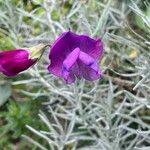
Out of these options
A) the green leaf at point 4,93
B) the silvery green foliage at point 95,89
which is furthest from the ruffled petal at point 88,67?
the green leaf at point 4,93

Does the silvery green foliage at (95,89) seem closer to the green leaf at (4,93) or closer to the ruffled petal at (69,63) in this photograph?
the green leaf at (4,93)

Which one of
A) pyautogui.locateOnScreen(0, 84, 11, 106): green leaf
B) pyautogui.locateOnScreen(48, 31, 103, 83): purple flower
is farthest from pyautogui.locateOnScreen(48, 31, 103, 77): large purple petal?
pyautogui.locateOnScreen(0, 84, 11, 106): green leaf

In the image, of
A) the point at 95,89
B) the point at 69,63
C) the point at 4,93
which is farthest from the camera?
the point at 4,93

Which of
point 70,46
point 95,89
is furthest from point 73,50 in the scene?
point 95,89

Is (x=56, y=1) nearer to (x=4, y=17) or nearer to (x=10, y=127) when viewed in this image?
(x=4, y=17)

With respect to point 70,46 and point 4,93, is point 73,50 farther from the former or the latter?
point 4,93

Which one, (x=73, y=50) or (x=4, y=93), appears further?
(x=4, y=93)
